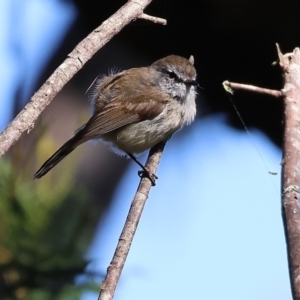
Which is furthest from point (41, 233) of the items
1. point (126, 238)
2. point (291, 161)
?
point (291, 161)

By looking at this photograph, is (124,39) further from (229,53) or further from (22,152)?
(22,152)

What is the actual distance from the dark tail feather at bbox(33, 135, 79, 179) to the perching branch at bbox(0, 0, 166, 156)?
0.91 meters

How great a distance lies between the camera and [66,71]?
3281mm

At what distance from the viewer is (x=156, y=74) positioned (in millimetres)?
4945

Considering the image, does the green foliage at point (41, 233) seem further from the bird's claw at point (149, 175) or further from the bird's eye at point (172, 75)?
the bird's eye at point (172, 75)

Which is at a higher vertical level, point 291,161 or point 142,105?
point 142,105

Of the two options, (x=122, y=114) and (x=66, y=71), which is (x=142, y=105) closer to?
(x=122, y=114)

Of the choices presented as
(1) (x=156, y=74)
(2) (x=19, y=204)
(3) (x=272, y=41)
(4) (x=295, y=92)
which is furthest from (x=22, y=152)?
(3) (x=272, y=41)

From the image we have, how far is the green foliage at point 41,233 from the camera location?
3.56m

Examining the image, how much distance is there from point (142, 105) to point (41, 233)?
1308mm

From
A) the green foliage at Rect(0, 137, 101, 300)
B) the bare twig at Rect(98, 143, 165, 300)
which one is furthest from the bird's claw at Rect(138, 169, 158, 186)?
the green foliage at Rect(0, 137, 101, 300)

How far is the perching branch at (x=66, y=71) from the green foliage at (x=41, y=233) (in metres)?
0.93

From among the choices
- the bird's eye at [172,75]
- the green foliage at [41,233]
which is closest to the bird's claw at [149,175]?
the green foliage at [41,233]

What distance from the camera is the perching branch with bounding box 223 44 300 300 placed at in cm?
230
